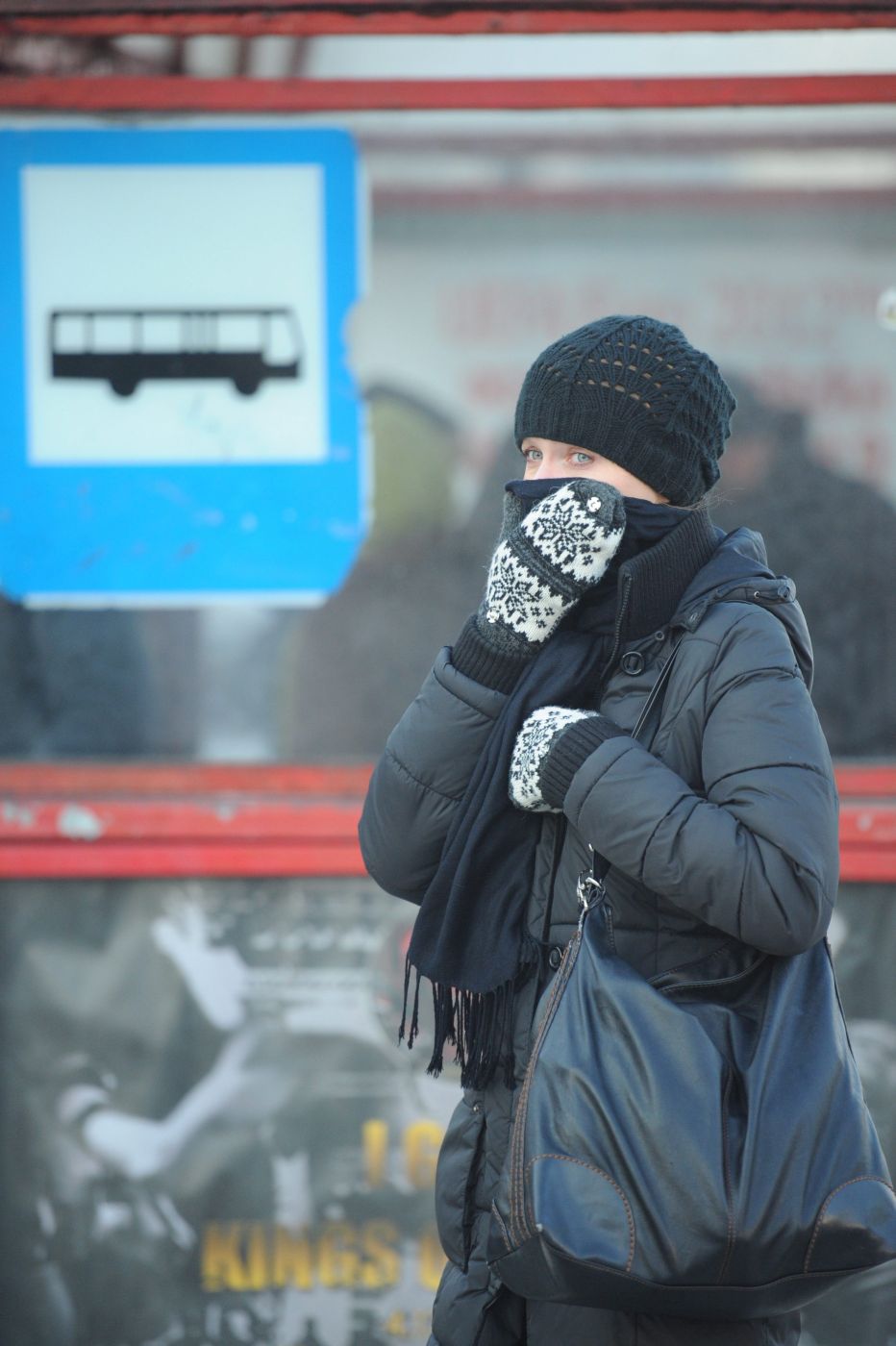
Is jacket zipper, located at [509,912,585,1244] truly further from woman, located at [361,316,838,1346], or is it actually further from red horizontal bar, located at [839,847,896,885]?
red horizontal bar, located at [839,847,896,885]

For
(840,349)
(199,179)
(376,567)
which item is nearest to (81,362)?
(199,179)

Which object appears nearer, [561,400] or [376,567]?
[561,400]

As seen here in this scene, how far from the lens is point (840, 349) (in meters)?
2.89

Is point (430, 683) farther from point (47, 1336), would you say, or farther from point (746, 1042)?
point (47, 1336)

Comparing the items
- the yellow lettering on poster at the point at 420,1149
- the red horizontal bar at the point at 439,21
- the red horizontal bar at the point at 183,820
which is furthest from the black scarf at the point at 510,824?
the red horizontal bar at the point at 439,21

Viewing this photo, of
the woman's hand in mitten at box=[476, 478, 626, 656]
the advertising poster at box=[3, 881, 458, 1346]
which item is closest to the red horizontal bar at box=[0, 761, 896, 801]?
the advertising poster at box=[3, 881, 458, 1346]

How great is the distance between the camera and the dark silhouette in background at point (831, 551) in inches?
114

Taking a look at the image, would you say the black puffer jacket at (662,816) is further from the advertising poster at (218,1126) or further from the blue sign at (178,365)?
the blue sign at (178,365)

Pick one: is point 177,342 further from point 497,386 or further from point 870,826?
point 870,826

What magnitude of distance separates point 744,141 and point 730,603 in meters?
1.64

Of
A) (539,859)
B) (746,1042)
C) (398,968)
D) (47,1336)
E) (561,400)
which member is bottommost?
(47,1336)

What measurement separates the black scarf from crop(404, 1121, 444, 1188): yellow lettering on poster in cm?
128

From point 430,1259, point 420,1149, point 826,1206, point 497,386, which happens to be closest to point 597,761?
point 826,1206

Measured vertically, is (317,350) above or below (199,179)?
below
